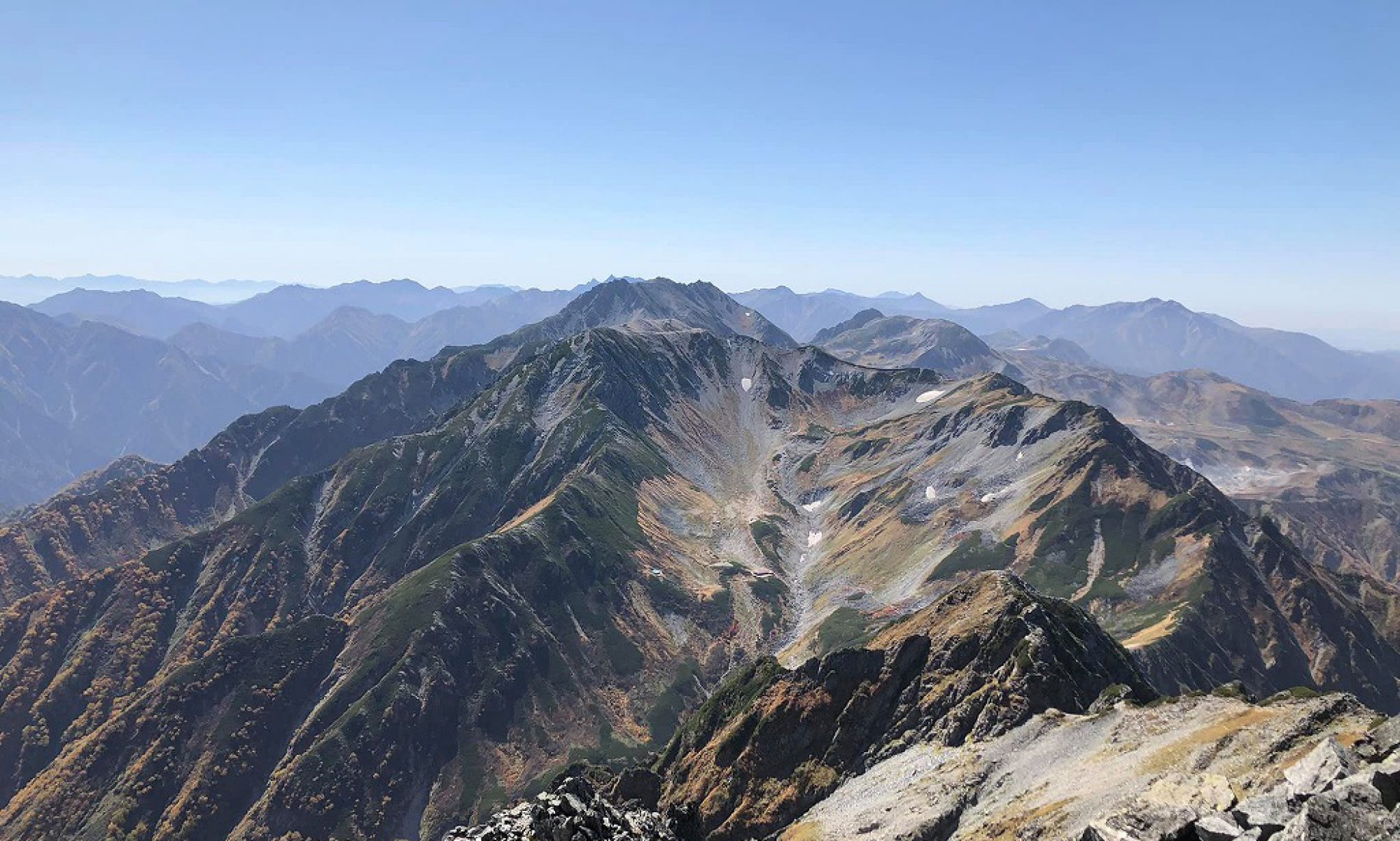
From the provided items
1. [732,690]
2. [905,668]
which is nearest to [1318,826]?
[905,668]

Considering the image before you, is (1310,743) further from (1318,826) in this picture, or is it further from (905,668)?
(905,668)

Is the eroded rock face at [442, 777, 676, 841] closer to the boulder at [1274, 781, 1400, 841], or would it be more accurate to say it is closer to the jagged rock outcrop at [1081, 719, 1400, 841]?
the jagged rock outcrop at [1081, 719, 1400, 841]

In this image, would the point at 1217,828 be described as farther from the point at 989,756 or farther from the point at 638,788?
the point at 638,788

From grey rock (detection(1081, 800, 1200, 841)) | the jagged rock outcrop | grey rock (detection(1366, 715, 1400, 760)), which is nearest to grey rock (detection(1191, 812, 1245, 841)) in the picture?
the jagged rock outcrop

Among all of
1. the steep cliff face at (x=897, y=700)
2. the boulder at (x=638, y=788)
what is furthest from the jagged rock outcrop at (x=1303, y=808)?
the boulder at (x=638, y=788)

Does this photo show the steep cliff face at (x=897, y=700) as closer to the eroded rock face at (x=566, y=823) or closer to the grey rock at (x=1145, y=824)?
the eroded rock face at (x=566, y=823)

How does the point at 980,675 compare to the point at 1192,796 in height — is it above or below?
below

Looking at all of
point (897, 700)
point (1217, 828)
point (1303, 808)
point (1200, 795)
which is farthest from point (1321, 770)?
point (897, 700)
